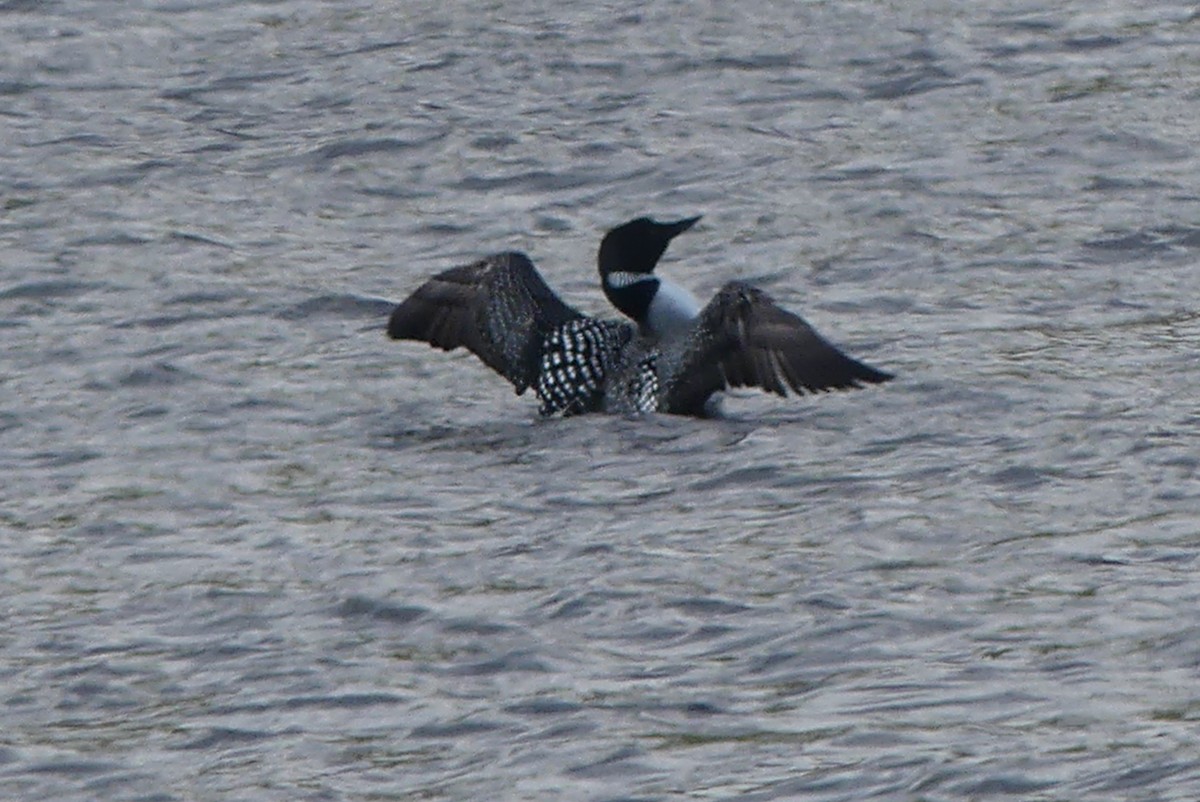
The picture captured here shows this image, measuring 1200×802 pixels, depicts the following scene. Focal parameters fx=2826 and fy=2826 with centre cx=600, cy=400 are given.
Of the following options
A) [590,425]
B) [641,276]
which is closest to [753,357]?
[590,425]

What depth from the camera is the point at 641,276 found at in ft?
34.3

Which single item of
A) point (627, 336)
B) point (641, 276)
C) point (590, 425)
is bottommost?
point (590, 425)

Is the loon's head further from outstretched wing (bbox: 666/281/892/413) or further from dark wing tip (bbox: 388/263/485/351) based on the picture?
dark wing tip (bbox: 388/263/485/351)

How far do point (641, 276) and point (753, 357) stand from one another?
91 centimetres

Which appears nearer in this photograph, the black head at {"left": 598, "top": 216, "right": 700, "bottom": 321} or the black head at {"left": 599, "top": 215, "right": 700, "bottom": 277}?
the black head at {"left": 598, "top": 216, "right": 700, "bottom": 321}

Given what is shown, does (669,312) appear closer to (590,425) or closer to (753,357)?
(590,425)

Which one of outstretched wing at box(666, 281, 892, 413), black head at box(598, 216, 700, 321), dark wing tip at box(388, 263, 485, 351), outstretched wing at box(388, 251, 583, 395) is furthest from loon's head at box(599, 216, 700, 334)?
dark wing tip at box(388, 263, 485, 351)

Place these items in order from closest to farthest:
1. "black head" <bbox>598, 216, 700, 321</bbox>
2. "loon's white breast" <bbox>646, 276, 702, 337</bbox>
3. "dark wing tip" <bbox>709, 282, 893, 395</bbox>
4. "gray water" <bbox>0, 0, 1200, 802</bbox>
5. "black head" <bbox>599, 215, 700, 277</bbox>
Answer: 1. "gray water" <bbox>0, 0, 1200, 802</bbox>
2. "dark wing tip" <bbox>709, 282, 893, 395</bbox>
3. "loon's white breast" <bbox>646, 276, 702, 337</bbox>
4. "black head" <bbox>598, 216, 700, 321</bbox>
5. "black head" <bbox>599, 215, 700, 277</bbox>

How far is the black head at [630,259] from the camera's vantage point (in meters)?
10.4

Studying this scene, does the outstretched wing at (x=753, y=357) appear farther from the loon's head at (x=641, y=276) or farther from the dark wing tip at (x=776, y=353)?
the loon's head at (x=641, y=276)

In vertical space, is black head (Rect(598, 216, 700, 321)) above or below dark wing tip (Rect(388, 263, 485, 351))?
above

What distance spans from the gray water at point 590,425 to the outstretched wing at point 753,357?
0.17m

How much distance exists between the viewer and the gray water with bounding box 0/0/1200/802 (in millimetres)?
7094

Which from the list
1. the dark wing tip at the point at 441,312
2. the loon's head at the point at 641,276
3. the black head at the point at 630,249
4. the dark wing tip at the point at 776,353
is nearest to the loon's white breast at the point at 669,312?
the loon's head at the point at 641,276
